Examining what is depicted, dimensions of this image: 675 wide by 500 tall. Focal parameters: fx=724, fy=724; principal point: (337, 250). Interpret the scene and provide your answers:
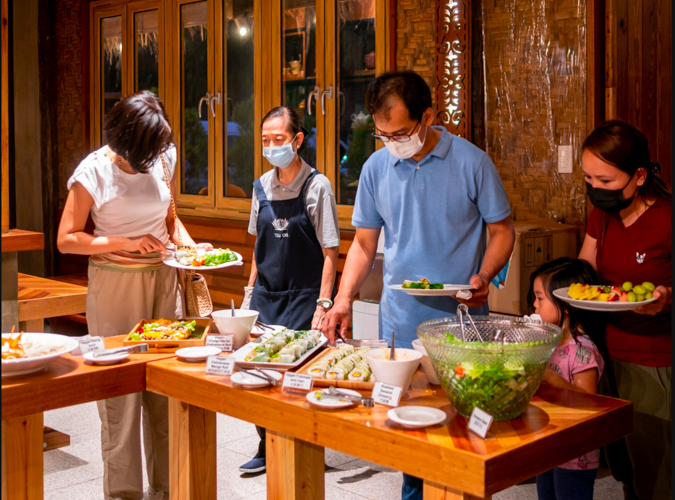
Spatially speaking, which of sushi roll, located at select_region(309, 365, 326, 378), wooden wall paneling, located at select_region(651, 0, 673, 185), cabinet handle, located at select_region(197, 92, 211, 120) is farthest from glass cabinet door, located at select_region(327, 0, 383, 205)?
sushi roll, located at select_region(309, 365, 326, 378)

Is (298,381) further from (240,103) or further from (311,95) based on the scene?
(240,103)

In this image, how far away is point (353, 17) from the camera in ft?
14.9

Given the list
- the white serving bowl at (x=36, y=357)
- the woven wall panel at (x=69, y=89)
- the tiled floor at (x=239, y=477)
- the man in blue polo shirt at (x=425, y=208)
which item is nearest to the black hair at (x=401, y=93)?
the man in blue polo shirt at (x=425, y=208)

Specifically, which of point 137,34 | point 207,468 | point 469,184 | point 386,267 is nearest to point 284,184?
point 386,267

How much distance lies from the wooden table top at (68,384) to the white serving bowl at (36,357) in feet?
0.06

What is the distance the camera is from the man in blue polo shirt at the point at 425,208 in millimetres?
2287

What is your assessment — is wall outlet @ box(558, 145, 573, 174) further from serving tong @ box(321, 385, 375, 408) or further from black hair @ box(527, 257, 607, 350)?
serving tong @ box(321, 385, 375, 408)

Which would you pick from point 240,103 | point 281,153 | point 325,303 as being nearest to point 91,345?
point 325,303

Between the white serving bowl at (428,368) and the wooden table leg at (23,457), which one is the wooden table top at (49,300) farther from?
the white serving bowl at (428,368)

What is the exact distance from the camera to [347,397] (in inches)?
66.9

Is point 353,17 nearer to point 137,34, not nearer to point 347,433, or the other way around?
point 137,34

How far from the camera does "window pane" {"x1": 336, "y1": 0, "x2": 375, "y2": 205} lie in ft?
14.7

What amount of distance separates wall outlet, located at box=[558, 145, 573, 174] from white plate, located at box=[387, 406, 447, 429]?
235 cm

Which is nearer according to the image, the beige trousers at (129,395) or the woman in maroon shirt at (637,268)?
the woman in maroon shirt at (637,268)
